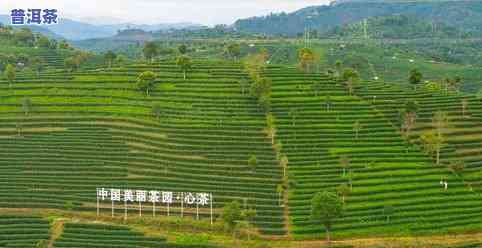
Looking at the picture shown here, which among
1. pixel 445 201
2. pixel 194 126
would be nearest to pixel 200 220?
pixel 194 126

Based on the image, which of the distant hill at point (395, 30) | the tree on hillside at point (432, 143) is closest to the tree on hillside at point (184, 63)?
the tree on hillside at point (432, 143)

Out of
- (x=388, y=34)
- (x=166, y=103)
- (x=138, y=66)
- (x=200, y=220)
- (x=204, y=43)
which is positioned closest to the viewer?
(x=200, y=220)

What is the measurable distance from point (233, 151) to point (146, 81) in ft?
51.9

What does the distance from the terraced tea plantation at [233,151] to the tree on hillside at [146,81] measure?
1074 millimetres

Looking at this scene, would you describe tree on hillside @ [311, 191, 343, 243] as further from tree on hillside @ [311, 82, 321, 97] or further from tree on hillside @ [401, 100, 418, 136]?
tree on hillside @ [311, 82, 321, 97]

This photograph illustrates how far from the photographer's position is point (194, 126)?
63125 millimetres

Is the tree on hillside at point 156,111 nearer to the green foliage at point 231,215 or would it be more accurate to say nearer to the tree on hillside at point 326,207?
Answer: the green foliage at point 231,215

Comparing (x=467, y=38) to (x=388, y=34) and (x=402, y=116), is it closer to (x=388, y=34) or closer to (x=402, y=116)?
(x=388, y=34)

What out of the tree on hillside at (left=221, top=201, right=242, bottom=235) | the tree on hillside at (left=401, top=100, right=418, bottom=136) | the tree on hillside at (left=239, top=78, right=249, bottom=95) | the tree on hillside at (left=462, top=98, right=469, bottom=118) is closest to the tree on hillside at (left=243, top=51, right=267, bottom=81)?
the tree on hillside at (left=239, top=78, right=249, bottom=95)

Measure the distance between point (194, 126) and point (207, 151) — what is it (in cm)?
466

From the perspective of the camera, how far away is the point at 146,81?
69438 mm

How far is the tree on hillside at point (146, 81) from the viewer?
6944cm

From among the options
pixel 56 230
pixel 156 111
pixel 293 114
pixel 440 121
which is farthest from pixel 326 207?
pixel 156 111

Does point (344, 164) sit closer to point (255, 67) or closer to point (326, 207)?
point (326, 207)
